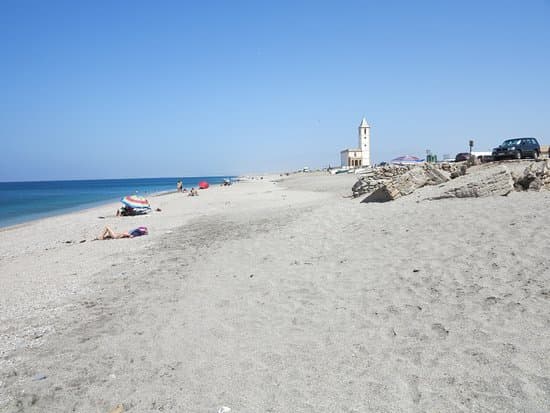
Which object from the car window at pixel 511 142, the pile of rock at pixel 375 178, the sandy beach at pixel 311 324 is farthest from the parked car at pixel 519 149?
the sandy beach at pixel 311 324

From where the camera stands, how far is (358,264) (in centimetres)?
701

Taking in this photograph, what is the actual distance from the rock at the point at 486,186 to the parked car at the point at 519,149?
13340 millimetres

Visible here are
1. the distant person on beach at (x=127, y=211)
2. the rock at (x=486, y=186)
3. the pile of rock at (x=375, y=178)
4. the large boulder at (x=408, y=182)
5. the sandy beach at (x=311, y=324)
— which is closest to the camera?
the sandy beach at (x=311, y=324)

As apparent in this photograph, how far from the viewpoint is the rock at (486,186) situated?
9719 mm

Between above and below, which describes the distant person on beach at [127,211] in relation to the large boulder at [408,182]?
below

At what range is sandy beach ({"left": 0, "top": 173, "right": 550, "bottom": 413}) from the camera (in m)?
3.66

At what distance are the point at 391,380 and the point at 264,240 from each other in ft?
21.9

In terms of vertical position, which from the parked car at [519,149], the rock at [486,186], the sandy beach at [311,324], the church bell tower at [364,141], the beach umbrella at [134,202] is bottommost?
the sandy beach at [311,324]

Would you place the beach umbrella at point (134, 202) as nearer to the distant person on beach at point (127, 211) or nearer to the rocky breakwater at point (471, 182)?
the distant person on beach at point (127, 211)

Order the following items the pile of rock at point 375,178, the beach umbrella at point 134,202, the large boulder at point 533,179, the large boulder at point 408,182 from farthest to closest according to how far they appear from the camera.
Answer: the beach umbrella at point 134,202
the pile of rock at point 375,178
the large boulder at point 408,182
the large boulder at point 533,179

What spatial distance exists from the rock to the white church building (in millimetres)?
74867

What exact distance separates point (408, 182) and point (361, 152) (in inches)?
2944

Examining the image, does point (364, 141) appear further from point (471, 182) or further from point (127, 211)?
point (471, 182)

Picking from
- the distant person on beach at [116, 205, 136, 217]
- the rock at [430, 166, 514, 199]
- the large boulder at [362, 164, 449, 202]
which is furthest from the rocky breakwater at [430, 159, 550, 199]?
the distant person on beach at [116, 205, 136, 217]
